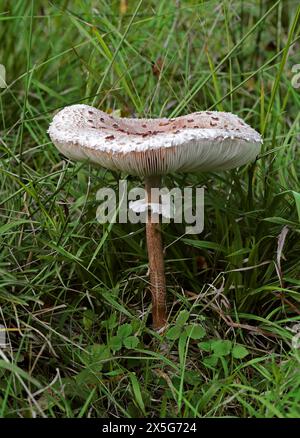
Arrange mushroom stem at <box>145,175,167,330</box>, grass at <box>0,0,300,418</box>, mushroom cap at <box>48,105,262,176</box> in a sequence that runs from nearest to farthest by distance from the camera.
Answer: mushroom cap at <box>48,105,262,176</box> < grass at <box>0,0,300,418</box> < mushroom stem at <box>145,175,167,330</box>

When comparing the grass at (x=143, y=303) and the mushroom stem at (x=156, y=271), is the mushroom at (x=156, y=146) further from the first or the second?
the grass at (x=143, y=303)

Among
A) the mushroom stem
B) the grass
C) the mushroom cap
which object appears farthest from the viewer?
the mushroom stem

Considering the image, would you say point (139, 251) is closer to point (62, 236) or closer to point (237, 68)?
point (62, 236)

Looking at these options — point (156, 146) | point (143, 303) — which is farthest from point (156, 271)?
point (156, 146)

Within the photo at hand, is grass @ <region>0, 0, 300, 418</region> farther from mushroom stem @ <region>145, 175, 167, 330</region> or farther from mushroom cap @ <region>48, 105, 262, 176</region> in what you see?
mushroom cap @ <region>48, 105, 262, 176</region>

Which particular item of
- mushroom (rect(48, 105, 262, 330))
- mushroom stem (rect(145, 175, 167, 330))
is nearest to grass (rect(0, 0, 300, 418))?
mushroom stem (rect(145, 175, 167, 330))

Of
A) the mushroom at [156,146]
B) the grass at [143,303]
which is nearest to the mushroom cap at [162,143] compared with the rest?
the mushroom at [156,146]

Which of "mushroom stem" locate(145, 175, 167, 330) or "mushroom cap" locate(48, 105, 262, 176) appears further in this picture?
"mushroom stem" locate(145, 175, 167, 330)

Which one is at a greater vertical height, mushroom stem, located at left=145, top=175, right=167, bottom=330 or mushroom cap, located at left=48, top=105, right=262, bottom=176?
mushroom cap, located at left=48, top=105, right=262, bottom=176
